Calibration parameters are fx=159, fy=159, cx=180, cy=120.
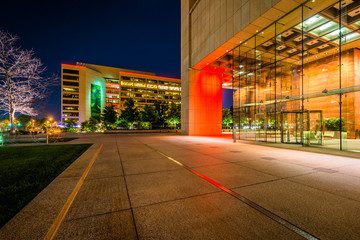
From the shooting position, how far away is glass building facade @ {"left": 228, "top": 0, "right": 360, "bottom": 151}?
46.2ft

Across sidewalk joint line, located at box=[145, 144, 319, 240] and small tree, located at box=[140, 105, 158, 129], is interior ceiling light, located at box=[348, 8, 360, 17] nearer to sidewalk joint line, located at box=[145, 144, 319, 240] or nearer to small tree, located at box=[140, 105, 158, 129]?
sidewalk joint line, located at box=[145, 144, 319, 240]

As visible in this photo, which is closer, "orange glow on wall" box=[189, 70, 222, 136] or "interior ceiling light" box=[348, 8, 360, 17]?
"interior ceiling light" box=[348, 8, 360, 17]

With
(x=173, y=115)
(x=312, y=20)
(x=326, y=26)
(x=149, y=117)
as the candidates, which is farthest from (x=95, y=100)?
(x=326, y=26)

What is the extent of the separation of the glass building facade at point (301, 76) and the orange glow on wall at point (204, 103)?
829 cm

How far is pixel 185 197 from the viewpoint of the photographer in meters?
3.90

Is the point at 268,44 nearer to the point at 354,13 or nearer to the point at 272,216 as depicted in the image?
the point at 354,13

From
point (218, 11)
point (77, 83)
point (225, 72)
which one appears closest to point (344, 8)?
point (218, 11)

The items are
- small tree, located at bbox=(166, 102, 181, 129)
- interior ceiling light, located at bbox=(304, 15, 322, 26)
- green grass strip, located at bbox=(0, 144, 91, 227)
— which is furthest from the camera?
small tree, located at bbox=(166, 102, 181, 129)

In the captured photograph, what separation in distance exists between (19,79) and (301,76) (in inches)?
1327

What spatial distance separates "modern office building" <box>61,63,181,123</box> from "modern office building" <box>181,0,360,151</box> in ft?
208

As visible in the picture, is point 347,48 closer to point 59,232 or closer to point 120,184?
point 120,184

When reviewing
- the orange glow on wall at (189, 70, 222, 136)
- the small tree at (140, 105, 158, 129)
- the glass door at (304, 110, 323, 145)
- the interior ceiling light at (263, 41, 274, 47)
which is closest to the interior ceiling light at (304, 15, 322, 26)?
the interior ceiling light at (263, 41, 274, 47)

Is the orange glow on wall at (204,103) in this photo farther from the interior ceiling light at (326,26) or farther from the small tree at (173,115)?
the interior ceiling light at (326,26)

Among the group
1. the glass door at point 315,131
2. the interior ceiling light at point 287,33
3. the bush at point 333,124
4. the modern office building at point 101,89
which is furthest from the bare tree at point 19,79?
the modern office building at point 101,89
